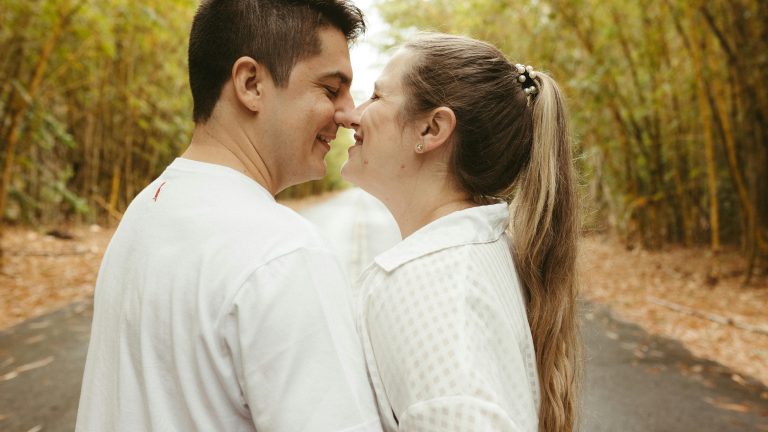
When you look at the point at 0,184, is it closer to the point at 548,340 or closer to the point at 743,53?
the point at 548,340

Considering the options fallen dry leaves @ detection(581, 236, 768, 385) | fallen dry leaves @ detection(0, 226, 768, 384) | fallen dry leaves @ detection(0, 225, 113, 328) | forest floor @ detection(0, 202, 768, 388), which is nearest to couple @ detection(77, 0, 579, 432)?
fallen dry leaves @ detection(581, 236, 768, 385)

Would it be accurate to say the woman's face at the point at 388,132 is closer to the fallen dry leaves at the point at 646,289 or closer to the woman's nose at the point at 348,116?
the woman's nose at the point at 348,116

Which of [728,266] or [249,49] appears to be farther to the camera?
[728,266]

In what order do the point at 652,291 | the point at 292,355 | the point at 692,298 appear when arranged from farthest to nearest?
the point at 652,291 → the point at 692,298 → the point at 292,355

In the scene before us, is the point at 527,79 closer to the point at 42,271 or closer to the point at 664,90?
the point at 42,271

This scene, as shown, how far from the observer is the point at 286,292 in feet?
3.24

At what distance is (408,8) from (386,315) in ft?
53.7

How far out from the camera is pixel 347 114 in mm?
1675

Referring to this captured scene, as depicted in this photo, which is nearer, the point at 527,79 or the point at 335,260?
the point at 335,260

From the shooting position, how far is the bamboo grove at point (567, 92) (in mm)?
8719

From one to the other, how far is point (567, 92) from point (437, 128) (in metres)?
11.8

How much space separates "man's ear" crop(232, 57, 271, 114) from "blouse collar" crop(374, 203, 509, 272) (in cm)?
48

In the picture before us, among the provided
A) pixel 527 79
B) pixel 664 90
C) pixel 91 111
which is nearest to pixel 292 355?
pixel 527 79

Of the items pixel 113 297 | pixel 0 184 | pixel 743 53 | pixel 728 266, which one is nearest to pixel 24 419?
pixel 113 297
